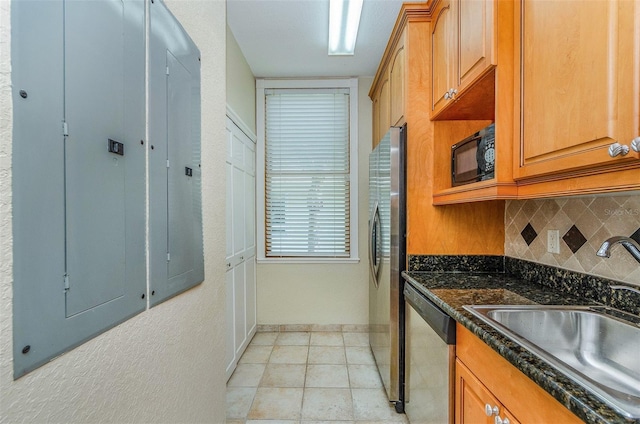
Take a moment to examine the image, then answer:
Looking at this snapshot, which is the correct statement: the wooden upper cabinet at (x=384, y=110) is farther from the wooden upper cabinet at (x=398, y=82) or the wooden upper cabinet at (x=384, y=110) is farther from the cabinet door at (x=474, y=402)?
the cabinet door at (x=474, y=402)

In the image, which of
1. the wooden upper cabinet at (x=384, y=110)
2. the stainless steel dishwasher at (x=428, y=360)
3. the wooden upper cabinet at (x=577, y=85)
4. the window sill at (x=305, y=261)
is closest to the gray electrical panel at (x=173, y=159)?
the stainless steel dishwasher at (x=428, y=360)

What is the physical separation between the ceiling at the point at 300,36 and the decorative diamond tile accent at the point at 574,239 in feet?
6.09

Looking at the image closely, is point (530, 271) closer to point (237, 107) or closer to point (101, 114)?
point (101, 114)

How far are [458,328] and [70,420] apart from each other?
1.27 meters

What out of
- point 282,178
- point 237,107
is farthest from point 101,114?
point 282,178

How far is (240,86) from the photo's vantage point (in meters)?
2.76

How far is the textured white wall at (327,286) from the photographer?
329 cm

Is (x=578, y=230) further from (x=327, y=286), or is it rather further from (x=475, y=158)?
(x=327, y=286)

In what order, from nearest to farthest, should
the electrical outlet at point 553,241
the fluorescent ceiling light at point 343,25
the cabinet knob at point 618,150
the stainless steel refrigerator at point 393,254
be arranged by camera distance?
the cabinet knob at point 618,150 < the electrical outlet at point 553,241 < the stainless steel refrigerator at point 393,254 < the fluorescent ceiling light at point 343,25

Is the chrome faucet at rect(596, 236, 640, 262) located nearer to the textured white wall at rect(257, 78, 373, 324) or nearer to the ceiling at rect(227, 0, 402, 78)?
the ceiling at rect(227, 0, 402, 78)

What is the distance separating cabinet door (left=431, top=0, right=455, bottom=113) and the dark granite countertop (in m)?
1.02

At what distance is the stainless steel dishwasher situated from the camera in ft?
4.11

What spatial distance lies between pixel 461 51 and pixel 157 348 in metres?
1.89

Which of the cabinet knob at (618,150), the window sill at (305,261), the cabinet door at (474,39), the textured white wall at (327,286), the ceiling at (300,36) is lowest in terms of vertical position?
the textured white wall at (327,286)
